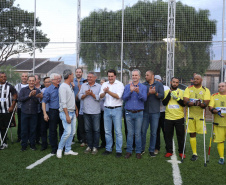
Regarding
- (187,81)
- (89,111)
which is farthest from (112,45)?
(89,111)

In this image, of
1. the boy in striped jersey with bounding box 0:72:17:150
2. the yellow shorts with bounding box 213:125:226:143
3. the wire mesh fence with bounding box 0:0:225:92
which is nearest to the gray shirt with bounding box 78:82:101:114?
the boy in striped jersey with bounding box 0:72:17:150

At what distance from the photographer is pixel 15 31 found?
1285 centimetres

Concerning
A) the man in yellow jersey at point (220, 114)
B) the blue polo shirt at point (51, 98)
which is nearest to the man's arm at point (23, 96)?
the blue polo shirt at point (51, 98)

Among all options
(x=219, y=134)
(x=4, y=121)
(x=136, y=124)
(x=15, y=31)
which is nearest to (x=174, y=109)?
(x=136, y=124)

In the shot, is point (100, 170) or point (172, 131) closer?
point (100, 170)

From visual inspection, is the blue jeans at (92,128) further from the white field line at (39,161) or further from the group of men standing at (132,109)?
the white field line at (39,161)

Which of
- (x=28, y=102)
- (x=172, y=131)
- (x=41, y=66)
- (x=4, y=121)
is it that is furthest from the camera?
(x=41, y=66)

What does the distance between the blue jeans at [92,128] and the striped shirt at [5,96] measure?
6.96ft

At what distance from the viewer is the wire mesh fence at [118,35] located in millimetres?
12188

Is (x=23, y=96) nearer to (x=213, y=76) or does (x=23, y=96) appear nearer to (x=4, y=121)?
(x=4, y=121)

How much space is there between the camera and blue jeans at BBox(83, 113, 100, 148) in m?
6.09

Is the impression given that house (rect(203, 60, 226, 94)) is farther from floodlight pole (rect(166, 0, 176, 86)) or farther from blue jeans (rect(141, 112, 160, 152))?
blue jeans (rect(141, 112, 160, 152))

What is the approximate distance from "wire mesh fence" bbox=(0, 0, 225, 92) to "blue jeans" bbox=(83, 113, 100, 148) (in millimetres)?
6417

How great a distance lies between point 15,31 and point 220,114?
11.0 meters
